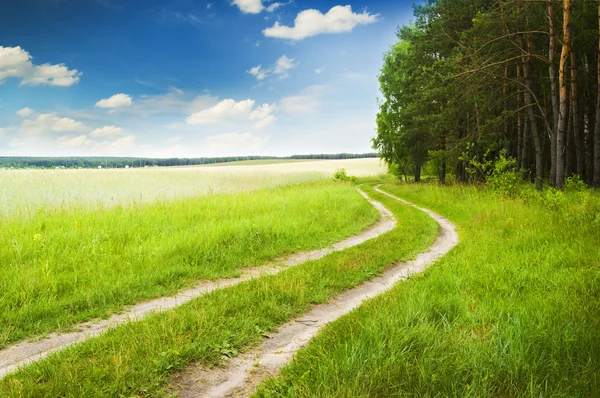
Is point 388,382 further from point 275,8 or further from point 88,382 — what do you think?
point 275,8

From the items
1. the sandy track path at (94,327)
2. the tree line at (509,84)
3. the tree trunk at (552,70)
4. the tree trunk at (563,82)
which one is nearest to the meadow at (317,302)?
the sandy track path at (94,327)

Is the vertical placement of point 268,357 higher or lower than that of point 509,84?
lower

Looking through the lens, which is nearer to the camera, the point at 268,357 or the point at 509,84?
the point at 268,357

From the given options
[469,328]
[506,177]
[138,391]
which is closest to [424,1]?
[506,177]

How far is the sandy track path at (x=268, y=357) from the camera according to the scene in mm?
3608

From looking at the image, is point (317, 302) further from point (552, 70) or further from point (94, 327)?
point (552, 70)

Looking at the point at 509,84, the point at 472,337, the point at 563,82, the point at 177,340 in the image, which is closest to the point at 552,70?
the point at 563,82

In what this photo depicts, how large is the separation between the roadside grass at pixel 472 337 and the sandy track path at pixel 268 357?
1.02ft

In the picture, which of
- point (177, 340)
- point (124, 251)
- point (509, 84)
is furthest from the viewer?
point (509, 84)

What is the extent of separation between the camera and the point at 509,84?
1950 cm

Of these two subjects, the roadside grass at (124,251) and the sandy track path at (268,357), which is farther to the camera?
the roadside grass at (124,251)

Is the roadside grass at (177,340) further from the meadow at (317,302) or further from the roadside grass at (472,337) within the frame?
the roadside grass at (472,337)

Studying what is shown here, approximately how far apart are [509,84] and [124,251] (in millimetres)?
20461

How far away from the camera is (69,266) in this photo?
7.68m
